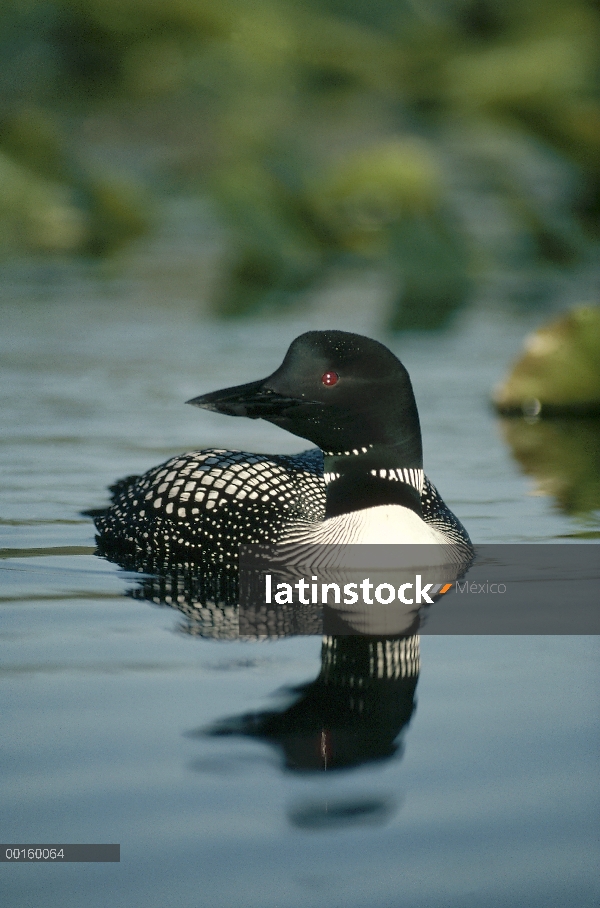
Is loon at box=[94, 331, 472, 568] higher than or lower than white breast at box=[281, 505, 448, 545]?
higher

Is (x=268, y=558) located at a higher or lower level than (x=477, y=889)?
higher

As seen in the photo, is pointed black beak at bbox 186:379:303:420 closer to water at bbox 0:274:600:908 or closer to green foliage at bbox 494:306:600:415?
water at bbox 0:274:600:908

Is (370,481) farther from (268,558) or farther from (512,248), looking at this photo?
(512,248)

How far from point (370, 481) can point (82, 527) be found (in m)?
1.00

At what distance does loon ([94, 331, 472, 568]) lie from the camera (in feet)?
12.7

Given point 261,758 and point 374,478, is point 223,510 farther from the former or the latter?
point 261,758

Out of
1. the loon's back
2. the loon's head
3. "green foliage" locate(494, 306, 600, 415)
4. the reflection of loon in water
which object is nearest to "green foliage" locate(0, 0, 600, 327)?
"green foliage" locate(494, 306, 600, 415)

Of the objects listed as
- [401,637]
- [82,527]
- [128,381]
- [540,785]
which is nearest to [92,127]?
[128,381]

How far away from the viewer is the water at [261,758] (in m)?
2.23

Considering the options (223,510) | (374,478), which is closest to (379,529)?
(374,478)

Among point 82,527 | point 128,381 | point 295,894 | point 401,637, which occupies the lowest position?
point 295,894

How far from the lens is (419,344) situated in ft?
26.0

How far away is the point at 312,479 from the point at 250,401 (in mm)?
540

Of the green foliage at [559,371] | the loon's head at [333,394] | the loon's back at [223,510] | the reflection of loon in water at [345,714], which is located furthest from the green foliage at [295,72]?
the reflection of loon in water at [345,714]
